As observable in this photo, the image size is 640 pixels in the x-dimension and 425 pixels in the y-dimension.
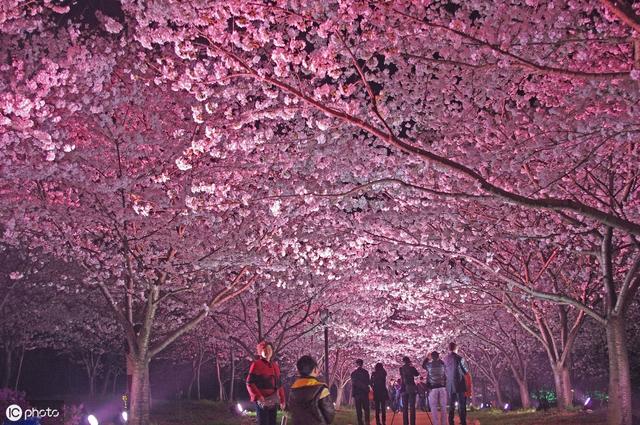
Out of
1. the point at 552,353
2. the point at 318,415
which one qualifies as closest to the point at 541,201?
the point at 318,415

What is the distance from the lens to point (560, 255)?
1952 centimetres

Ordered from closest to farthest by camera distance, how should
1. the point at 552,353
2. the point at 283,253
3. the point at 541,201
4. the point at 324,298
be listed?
the point at 541,201 < the point at 283,253 < the point at 552,353 < the point at 324,298

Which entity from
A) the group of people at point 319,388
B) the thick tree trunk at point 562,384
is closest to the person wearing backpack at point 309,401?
the group of people at point 319,388

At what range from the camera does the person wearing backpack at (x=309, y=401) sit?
6648mm

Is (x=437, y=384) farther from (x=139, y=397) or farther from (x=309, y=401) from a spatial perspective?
(x=309, y=401)

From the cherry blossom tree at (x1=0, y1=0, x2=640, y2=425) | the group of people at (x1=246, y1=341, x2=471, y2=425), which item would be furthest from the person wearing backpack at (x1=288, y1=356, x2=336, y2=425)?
the cherry blossom tree at (x1=0, y1=0, x2=640, y2=425)

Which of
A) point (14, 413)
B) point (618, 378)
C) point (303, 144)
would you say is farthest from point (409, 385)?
point (14, 413)

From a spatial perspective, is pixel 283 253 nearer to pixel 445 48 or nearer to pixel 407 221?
pixel 407 221

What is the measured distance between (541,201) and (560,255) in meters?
12.8

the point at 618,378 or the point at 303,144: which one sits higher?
the point at 303,144

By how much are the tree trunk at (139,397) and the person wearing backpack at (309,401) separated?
10.5 m

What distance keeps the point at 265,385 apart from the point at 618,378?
8.04 metres

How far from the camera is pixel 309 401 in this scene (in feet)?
21.9

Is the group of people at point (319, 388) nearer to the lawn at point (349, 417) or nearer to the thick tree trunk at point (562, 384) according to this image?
the lawn at point (349, 417)
